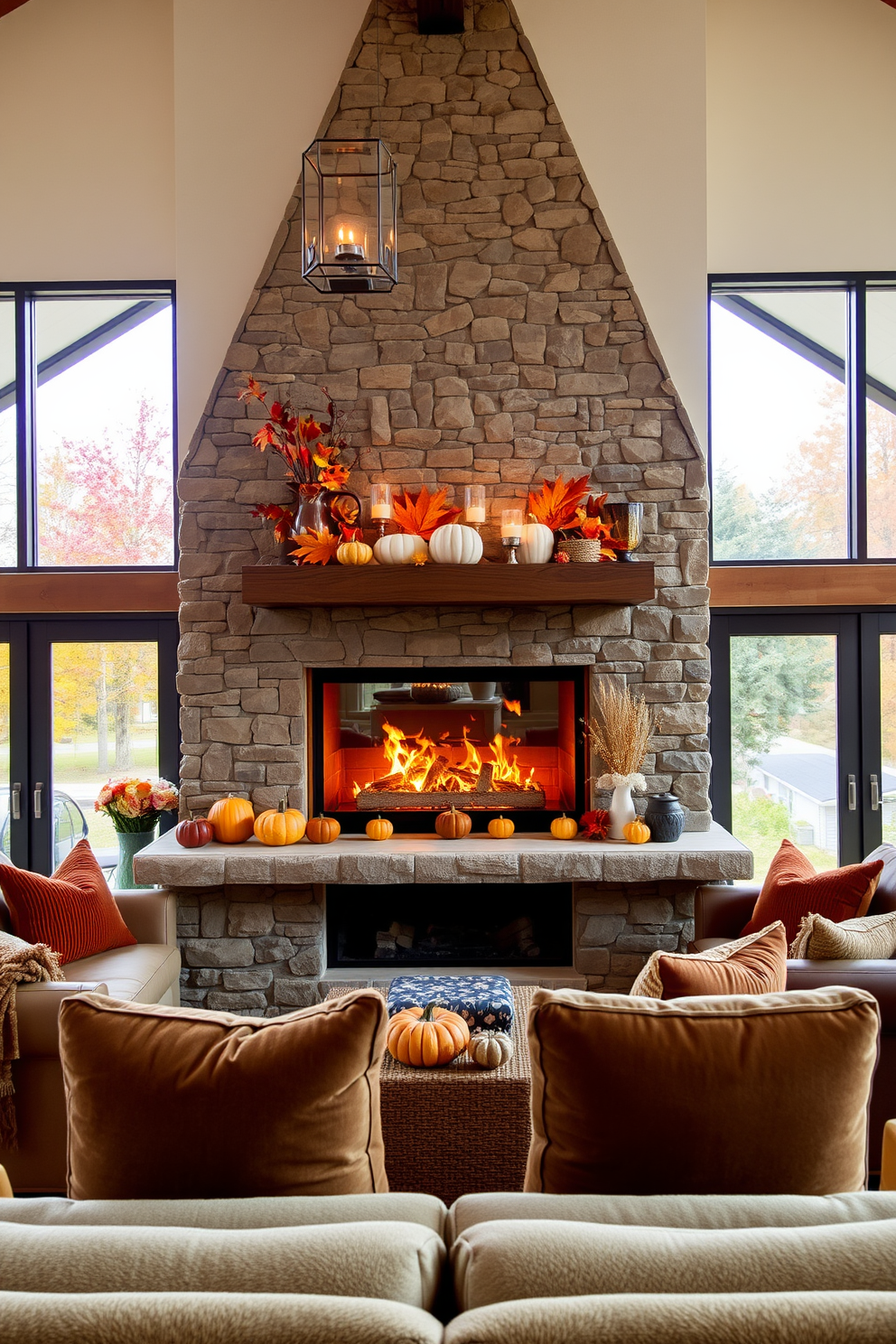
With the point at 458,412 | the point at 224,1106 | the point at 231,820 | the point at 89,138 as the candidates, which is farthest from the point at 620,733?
the point at 89,138

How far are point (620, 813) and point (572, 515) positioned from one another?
1336 millimetres

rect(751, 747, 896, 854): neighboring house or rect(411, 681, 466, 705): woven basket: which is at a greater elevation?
rect(411, 681, 466, 705): woven basket

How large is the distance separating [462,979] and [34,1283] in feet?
5.95

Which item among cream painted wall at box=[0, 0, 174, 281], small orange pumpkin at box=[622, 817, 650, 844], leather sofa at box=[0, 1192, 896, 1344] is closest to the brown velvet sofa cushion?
leather sofa at box=[0, 1192, 896, 1344]

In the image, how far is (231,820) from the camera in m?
4.00

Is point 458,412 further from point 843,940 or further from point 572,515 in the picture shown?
point 843,940

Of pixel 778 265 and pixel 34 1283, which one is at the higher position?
pixel 778 265

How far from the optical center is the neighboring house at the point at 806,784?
15.6ft

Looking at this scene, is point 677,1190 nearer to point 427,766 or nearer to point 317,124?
point 427,766

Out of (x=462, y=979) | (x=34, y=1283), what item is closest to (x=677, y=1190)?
(x=34, y=1283)

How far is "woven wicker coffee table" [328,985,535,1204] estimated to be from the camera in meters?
2.33

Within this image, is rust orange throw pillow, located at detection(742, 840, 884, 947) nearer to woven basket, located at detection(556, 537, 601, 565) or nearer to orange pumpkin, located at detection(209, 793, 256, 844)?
woven basket, located at detection(556, 537, 601, 565)

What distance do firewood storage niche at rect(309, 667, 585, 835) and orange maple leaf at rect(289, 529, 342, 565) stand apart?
0.60 metres

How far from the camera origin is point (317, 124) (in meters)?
4.16
